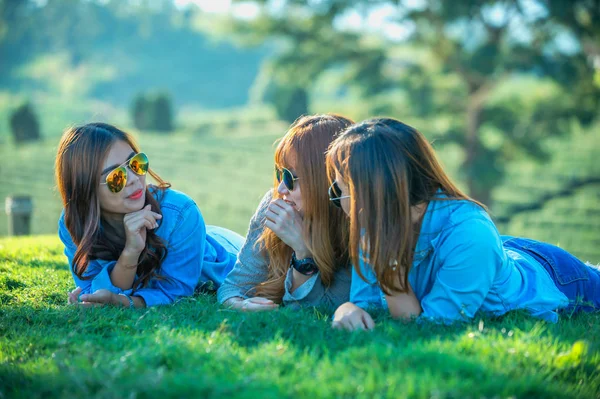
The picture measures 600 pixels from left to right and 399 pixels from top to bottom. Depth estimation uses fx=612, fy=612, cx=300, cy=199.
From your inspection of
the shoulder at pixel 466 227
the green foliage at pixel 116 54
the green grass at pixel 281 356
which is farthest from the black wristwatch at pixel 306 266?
the green foliage at pixel 116 54

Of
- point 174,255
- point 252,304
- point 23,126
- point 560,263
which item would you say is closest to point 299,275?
point 252,304

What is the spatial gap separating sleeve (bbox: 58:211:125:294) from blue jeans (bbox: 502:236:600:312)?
2964 millimetres

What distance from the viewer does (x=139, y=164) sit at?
431 centimetres

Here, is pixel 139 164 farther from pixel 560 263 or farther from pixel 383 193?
Result: pixel 560 263

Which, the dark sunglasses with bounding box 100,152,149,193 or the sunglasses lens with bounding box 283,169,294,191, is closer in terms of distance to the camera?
the sunglasses lens with bounding box 283,169,294,191

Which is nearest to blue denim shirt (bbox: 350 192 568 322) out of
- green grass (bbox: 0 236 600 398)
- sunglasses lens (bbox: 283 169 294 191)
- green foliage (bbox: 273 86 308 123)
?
green grass (bbox: 0 236 600 398)

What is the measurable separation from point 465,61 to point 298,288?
1503cm

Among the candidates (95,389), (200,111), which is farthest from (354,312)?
(200,111)

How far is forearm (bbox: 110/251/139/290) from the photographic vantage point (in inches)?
166

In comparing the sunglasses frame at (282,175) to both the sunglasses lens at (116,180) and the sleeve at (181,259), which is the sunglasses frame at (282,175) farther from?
the sunglasses lens at (116,180)

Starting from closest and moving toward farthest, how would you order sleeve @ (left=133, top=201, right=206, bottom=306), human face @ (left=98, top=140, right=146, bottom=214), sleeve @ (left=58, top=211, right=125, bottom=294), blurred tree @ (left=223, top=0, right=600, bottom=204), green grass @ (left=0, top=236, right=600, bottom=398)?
green grass @ (left=0, top=236, right=600, bottom=398) → human face @ (left=98, top=140, right=146, bottom=214) → sleeve @ (left=58, top=211, right=125, bottom=294) → sleeve @ (left=133, top=201, right=206, bottom=306) → blurred tree @ (left=223, top=0, right=600, bottom=204)

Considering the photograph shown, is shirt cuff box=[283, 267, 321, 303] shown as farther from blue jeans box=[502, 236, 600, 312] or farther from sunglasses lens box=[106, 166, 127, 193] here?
blue jeans box=[502, 236, 600, 312]

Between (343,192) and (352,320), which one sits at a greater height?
(343,192)

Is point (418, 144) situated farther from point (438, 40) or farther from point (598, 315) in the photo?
point (438, 40)
